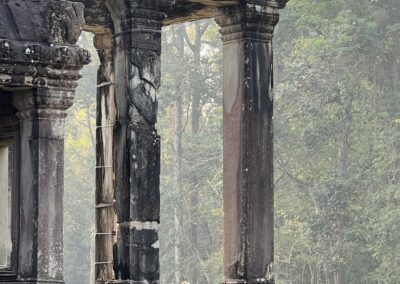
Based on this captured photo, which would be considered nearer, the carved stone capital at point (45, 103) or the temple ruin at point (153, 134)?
the carved stone capital at point (45, 103)

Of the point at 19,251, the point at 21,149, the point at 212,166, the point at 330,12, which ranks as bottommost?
the point at 19,251

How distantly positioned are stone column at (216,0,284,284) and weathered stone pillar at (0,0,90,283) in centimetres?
448

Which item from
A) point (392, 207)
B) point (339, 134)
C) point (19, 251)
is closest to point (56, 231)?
point (19, 251)

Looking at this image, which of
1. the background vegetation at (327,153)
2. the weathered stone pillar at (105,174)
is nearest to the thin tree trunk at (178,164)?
the background vegetation at (327,153)

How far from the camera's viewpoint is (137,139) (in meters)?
11.8

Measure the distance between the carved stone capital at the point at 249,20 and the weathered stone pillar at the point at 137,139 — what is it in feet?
3.33

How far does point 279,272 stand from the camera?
3203cm

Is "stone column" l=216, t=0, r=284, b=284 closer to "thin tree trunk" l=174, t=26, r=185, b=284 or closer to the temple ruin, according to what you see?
the temple ruin

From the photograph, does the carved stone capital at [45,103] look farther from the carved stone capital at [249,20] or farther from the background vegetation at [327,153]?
the background vegetation at [327,153]

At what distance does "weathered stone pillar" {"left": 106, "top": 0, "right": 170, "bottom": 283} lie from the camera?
11578 millimetres

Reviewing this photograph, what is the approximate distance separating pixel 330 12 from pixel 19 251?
23596 mm

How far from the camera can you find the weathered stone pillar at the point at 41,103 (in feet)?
25.8

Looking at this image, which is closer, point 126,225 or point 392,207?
point 126,225

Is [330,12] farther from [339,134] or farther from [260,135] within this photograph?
[260,135]
